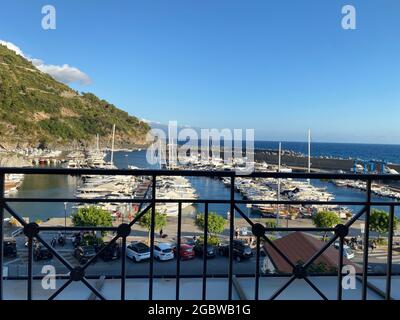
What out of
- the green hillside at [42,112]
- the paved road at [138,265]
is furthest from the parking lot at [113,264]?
the green hillside at [42,112]

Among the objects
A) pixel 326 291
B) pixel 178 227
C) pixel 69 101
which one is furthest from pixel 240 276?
pixel 69 101

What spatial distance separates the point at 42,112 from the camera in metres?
63.8

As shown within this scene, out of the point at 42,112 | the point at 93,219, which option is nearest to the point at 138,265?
the point at 93,219

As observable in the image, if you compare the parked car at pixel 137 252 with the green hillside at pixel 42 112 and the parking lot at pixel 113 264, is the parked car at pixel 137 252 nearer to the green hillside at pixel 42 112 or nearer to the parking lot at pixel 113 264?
the parking lot at pixel 113 264

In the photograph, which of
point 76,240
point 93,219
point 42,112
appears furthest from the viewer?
point 42,112

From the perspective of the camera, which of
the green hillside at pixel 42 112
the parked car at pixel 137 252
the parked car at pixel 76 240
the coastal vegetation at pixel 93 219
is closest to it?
the coastal vegetation at pixel 93 219

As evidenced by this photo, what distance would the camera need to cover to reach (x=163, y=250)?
9.09 feet

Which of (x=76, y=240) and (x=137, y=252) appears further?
(x=137, y=252)

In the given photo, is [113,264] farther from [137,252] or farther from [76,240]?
[76,240]

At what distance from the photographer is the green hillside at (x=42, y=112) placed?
5740cm

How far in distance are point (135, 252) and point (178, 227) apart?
1.46m

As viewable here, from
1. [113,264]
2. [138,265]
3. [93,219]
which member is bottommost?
[138,265]

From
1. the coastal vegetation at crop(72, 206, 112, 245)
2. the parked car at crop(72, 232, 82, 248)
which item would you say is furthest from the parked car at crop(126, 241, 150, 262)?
the parked car at crop(72, 232, 82, 248)
